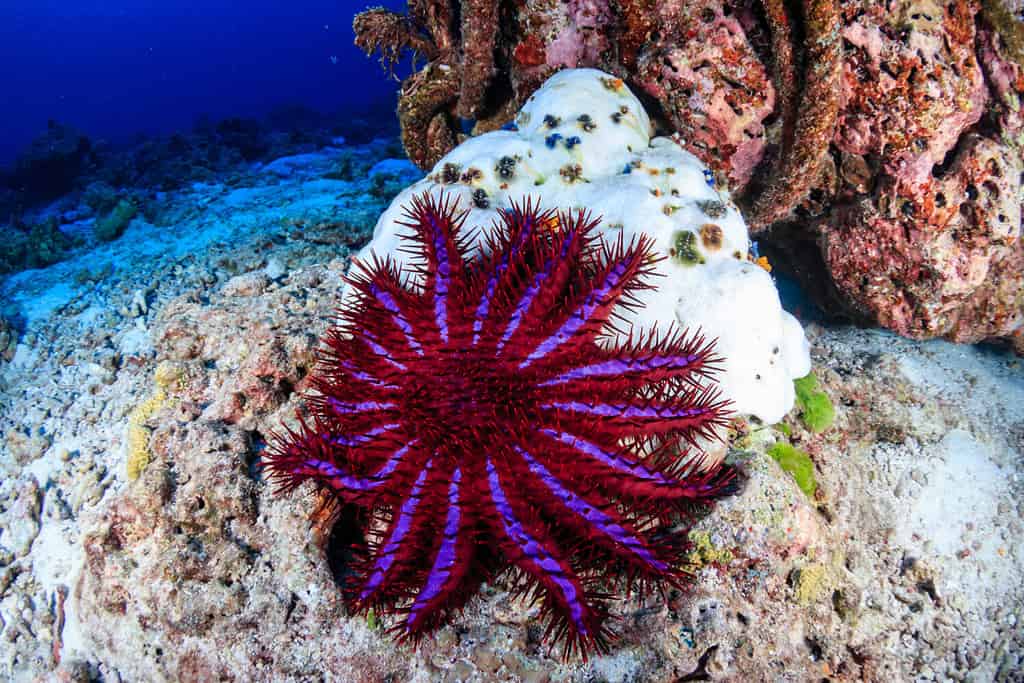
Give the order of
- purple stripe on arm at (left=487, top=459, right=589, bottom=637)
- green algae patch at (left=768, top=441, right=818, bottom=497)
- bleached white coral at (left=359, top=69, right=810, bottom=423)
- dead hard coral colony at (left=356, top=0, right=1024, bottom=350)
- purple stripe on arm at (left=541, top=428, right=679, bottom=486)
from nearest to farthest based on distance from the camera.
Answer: purple stripe on arm at (left=487, top=459, right=589, bottom=637)
purple stripe on arm at (left=541, top=428, right=679, bottom=486)
bleached white coral at (left=359, top=69, right=810, bottom=423)
green algae patch at (left=768, top=441, right=818, bottom=497)
dead hard coral colony at (left=356, top=0, right=1024, bottom=350)

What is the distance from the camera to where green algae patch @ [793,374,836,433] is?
10.6 ft

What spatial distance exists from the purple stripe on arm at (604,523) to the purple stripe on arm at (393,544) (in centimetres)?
55

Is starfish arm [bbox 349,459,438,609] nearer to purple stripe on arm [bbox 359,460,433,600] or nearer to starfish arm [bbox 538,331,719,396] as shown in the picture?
purple stripe on arm [bbox 359,460,433,600]

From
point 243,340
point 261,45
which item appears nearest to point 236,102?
point 261,45

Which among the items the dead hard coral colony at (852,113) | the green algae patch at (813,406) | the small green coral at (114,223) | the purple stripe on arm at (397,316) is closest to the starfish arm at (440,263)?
the purple stripe on arm at (397,316)

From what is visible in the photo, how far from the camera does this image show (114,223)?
6.82m

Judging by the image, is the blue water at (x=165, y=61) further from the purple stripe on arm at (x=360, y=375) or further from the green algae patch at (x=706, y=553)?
the green algae patch at (x=706, y=553)

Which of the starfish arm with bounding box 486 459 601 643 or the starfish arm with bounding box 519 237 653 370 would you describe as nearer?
the starfish arm with bounding box 486 459 601 643

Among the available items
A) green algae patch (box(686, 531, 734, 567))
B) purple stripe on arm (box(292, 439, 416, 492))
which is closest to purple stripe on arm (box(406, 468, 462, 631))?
purple stripe on arm (box(292, 439, 416, 492))

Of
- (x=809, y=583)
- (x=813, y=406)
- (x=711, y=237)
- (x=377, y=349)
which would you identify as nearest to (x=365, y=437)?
(x=377, y=349)

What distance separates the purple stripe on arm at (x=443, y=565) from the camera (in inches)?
84.6

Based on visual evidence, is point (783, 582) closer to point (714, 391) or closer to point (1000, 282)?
point (714, 391)

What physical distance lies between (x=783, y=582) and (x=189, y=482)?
2.91 metres

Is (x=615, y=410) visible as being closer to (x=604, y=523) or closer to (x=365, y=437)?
(x=604, y=523)
